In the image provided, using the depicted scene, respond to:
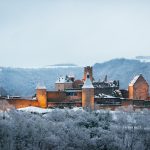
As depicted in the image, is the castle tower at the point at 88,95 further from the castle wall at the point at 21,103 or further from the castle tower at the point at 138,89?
the castle tower at the point at 138,89

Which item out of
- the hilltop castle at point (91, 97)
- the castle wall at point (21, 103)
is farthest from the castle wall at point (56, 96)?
the castle wall at point (21, 103)

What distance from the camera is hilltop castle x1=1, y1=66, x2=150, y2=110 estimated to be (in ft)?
212

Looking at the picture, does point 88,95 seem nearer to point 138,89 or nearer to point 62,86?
point 138,89

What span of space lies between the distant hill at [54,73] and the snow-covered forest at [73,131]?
63.5 m

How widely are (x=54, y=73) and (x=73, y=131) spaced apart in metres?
88.2

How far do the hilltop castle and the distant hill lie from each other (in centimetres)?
4816

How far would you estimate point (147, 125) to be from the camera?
2114 inches

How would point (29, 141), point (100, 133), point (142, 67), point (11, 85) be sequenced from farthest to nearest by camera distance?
point (142, 67) < point (11, 85) < point (100, 133) < point (29, 141)

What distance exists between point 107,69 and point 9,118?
87965 mm

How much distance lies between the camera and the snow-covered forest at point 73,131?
4669 centimetres

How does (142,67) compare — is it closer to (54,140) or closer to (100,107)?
(100,107)

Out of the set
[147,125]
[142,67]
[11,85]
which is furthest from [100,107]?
[142,67]

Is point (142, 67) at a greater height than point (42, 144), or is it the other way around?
point (142, 67)

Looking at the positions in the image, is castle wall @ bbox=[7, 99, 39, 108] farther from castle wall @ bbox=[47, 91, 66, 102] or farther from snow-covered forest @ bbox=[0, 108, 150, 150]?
snow-covered forest @ bbox=[0, 108, 150, 150]
